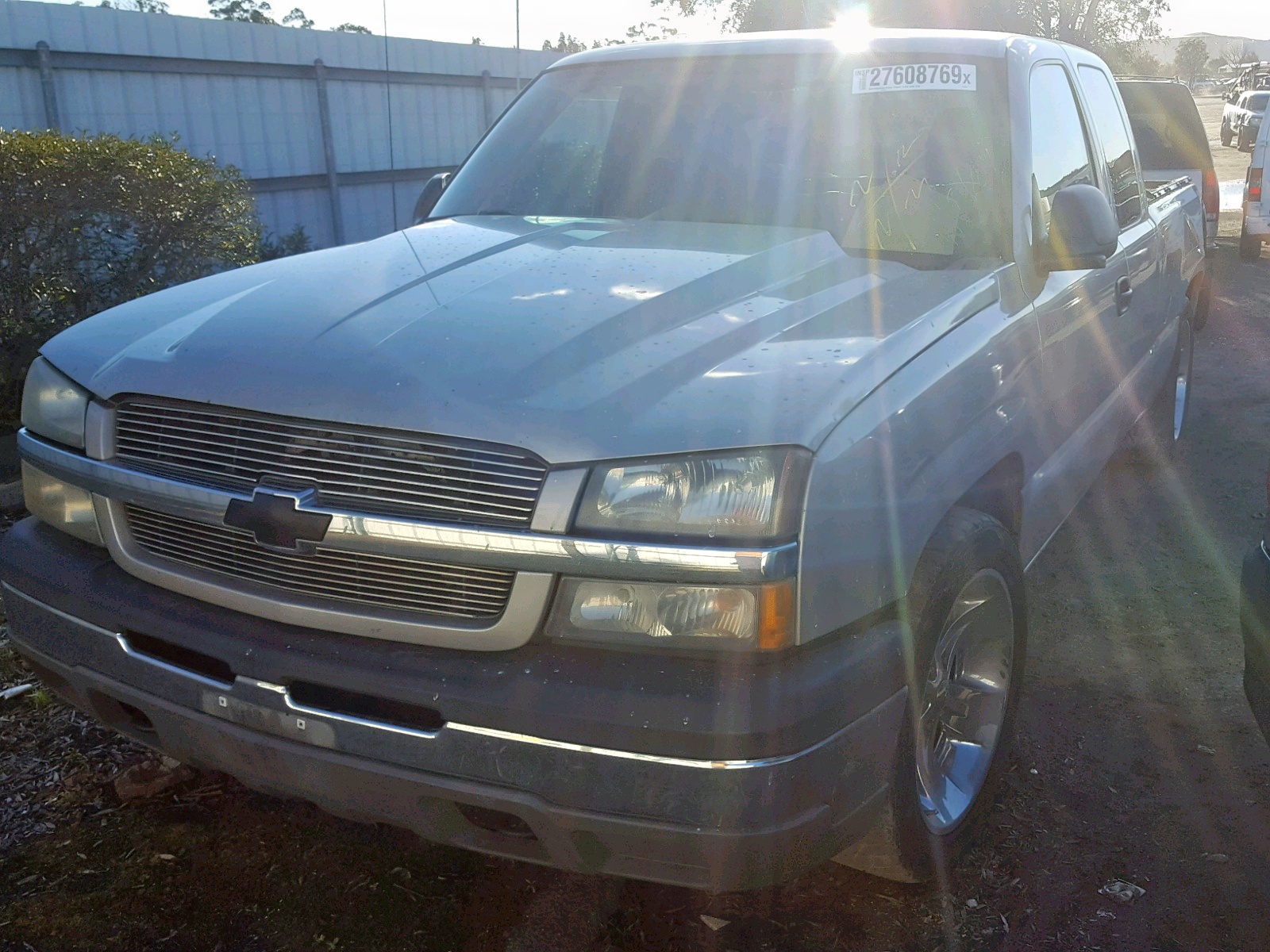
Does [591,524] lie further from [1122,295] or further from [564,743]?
[1122,295]

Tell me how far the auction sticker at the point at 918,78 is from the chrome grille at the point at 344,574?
6.87ft

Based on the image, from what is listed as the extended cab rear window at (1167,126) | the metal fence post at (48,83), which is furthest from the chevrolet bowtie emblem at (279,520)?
the extended cab rear window at (1167,126)

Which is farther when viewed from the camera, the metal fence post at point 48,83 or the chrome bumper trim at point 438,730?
the metal fence post at point 48,83

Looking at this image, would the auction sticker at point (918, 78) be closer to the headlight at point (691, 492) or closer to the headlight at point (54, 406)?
the headlight at point (691, 492)

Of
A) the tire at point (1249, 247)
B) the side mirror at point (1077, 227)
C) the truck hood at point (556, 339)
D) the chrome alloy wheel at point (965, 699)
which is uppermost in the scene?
the side mirror at point (1077, 227)

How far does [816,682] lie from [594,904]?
1010mm

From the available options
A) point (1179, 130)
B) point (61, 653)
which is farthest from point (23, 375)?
point (1179, 130)

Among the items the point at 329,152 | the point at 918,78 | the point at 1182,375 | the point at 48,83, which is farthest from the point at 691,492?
the point at 329,152

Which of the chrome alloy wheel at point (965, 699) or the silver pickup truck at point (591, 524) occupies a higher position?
the silver pickup truck at point (591, 524)

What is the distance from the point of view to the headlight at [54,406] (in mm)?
2553

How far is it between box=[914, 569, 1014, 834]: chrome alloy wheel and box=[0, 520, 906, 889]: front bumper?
1.71 ft

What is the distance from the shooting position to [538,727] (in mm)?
1990

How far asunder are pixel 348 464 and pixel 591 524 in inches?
19.3

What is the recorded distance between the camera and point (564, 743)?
77.9 inches
